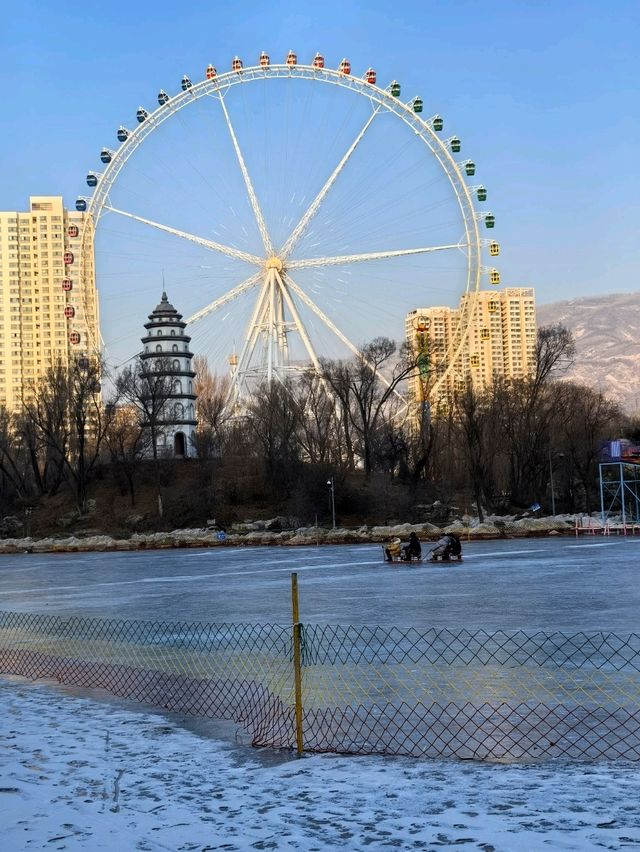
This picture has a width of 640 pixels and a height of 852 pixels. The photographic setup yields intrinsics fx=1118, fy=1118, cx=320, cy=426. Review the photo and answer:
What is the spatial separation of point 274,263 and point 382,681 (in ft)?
170

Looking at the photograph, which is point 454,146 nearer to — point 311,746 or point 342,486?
point 342,486

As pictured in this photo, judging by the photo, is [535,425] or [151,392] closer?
[535,425]

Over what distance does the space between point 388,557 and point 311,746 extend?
28.5m

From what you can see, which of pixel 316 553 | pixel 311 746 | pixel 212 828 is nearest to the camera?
pixel 212 828

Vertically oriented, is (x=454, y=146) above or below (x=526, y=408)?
above

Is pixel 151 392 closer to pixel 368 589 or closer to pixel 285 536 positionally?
pixel 285 536

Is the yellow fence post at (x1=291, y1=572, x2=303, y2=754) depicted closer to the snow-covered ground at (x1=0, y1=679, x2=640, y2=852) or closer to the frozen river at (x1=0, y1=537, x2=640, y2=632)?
the snow-covered ground at (x1=0, y1=679, x2=640, y2=852)

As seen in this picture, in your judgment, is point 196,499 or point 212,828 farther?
point 196,499

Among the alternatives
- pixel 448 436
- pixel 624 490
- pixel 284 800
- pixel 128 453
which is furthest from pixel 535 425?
pixel 284 800

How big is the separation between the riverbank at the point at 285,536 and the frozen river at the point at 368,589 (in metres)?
12.4

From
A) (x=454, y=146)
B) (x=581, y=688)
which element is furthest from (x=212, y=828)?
(x=454, y=146)

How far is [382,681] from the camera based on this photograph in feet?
42.6

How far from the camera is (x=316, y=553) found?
163 ft

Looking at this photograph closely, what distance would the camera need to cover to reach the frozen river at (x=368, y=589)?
20.0 meters
